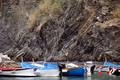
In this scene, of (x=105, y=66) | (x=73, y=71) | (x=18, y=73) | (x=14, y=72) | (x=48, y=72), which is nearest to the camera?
(x=14, y=72)

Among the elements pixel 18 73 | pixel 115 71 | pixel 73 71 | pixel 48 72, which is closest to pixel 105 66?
pixel 115 71

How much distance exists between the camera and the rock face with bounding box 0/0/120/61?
285ft

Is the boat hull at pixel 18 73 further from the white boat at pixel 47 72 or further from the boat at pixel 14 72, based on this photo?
the white boat at pixel 47 72

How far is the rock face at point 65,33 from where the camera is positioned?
8694 cm

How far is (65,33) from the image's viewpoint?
90.3m

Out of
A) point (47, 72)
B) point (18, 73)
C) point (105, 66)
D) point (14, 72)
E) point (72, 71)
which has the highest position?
point (14, 72)

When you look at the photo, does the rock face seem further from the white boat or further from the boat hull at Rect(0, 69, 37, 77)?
the boat hull at Rect(0, 69, 37, 77)

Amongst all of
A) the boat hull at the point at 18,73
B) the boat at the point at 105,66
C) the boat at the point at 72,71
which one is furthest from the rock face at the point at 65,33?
the boat hull at the point at 18,73

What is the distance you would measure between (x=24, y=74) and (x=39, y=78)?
2619 mm

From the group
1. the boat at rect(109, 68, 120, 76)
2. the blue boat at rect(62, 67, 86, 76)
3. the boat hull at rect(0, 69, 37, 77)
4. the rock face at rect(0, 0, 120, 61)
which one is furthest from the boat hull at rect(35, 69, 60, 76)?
the rock face at rect(0, 0, 120, 61)

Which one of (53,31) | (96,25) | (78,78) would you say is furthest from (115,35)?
(78,78)

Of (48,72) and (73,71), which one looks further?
(73,71)

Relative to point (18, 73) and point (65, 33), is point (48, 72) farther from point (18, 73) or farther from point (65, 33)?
point (65, 33)

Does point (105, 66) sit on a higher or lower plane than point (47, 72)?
lower
